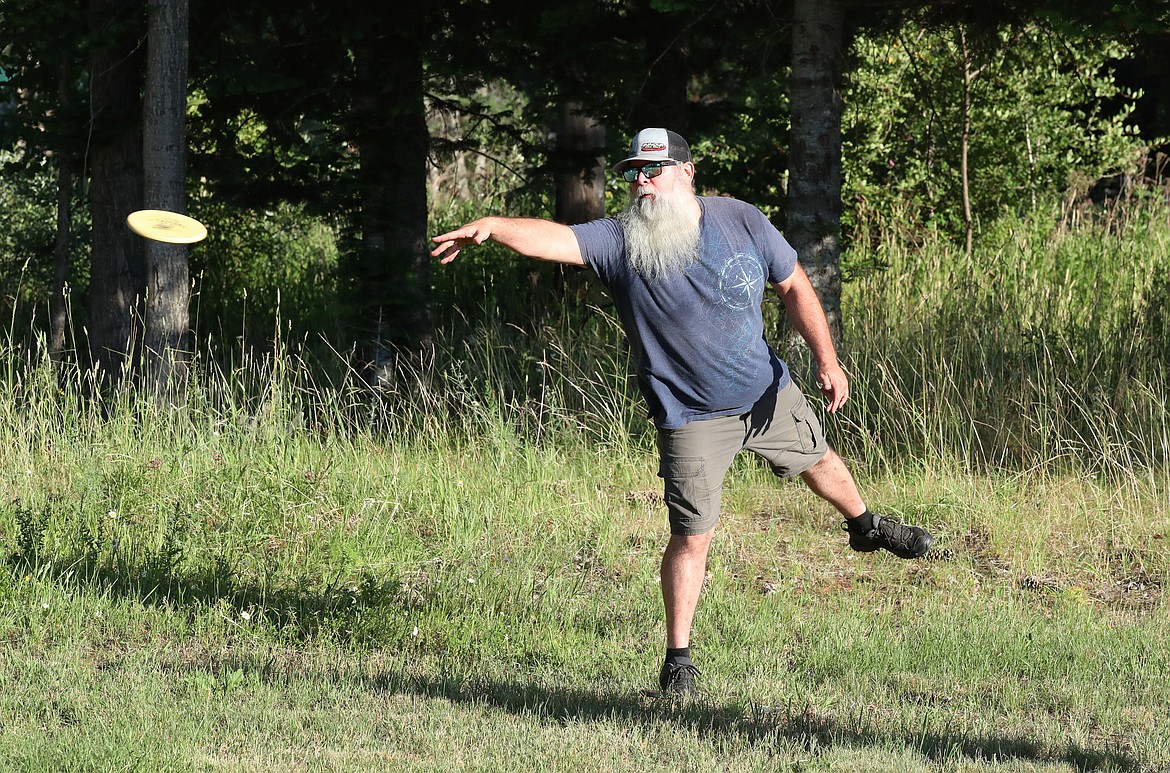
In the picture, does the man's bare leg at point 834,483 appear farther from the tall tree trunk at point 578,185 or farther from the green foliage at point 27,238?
the green foliage at point 27,238

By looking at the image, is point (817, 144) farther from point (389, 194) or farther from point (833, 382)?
point (833, 382)

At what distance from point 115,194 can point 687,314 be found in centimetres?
740

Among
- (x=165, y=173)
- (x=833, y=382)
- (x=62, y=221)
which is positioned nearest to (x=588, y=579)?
(x=833, y=382)

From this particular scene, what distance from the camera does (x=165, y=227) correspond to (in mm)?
5656

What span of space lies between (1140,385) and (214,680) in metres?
5.75

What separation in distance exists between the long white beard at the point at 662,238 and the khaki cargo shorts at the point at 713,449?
602 millimetres

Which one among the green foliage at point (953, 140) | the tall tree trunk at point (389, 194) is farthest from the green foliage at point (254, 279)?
the green foliage at point (953, 140)

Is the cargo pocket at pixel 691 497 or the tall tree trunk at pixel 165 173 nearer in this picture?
the cargo pocket at pixel 691 497

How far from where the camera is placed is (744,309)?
456 centimetres

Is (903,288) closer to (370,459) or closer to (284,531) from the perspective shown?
(370,459)

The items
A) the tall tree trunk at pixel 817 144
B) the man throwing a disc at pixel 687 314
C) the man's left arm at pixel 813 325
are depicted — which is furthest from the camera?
the tall tree trunk at pixel 817 144

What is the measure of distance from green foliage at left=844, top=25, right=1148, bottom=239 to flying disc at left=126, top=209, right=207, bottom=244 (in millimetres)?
9390

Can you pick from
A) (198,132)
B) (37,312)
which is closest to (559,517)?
(198,132)

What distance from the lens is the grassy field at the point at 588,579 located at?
4.12 metres
